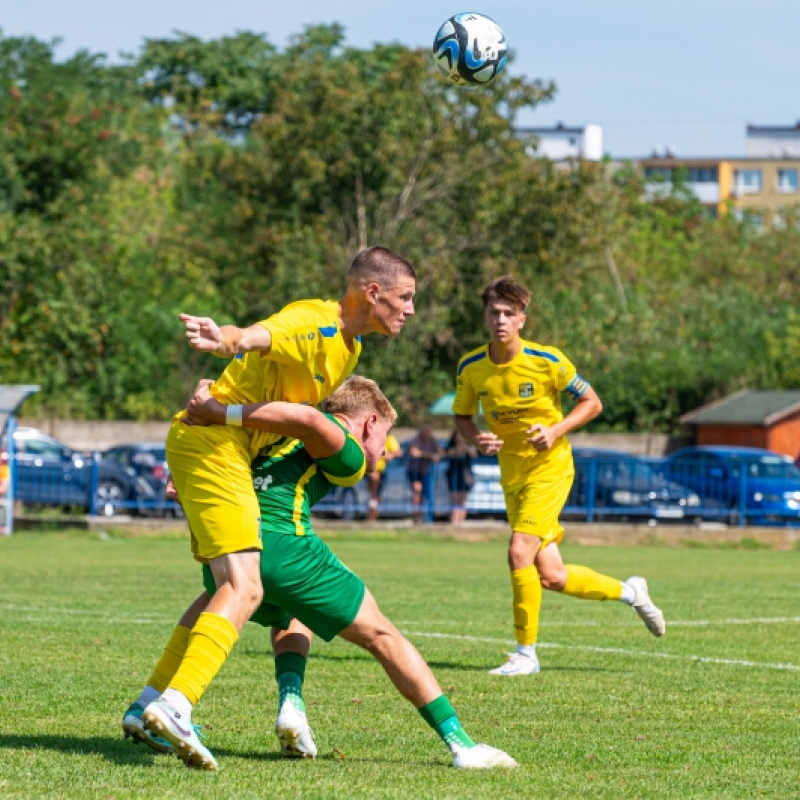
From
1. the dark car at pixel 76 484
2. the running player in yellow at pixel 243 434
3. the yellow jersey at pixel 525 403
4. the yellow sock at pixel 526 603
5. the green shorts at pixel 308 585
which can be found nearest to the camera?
the running player in yellow at pixel 243 434

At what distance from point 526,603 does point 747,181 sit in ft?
440

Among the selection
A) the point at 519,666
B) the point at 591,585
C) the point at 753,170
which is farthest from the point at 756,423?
the point at 753,170

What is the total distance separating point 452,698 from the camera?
8070mm

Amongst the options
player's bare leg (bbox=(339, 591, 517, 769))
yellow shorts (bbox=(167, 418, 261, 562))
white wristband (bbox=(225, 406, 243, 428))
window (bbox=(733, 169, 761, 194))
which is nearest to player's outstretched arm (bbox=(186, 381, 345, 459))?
white wristband (bbox=(225, 406, 243, 428))

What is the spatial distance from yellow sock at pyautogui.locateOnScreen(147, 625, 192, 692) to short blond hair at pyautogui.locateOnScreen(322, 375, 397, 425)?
1.14 meters

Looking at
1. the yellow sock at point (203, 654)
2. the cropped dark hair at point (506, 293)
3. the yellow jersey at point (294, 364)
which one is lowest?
the yellow sock at point (203, 654)

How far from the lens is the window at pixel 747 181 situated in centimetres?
13788

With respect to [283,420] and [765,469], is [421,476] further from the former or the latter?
[283,420]

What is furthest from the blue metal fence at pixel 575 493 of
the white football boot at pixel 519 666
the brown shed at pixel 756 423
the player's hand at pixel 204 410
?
the player's hand at pixel 204 410

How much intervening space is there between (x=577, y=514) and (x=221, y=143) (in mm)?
36698

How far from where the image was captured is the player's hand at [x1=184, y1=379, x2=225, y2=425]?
19.7ft

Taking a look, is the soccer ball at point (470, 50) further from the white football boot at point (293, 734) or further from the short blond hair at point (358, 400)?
the white football boot at point (293, 734)

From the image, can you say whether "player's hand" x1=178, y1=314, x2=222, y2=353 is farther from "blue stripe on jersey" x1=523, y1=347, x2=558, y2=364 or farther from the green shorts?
"blue stripe on jersey" x1=523, y1=347, x2=558, y2=364

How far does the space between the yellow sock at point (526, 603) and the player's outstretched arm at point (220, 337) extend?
4233 millimetres
